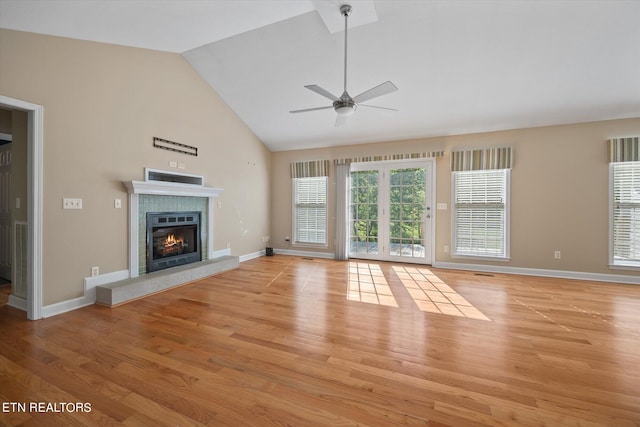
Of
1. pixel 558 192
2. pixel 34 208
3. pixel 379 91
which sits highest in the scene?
pixel 379 91

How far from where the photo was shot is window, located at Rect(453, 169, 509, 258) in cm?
469

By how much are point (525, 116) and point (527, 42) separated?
1582 mm

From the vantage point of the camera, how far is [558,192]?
171 inches

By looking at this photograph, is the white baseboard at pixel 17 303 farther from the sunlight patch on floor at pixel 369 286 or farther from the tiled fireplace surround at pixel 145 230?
the sunlight patch on floor at pixel 369 286

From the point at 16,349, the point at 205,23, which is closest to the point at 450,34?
the point at 205,23

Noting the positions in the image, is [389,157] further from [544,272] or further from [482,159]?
[544,272]

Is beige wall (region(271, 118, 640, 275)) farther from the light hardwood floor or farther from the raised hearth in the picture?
the raised hearth

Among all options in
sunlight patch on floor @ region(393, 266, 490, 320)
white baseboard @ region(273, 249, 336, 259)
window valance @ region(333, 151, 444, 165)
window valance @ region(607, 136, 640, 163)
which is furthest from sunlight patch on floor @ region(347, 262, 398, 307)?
window valance @ region(607, 136, 640, 163)

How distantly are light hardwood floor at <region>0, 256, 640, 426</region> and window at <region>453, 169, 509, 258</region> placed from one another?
4.73ft

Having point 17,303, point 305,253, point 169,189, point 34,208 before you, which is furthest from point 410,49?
point 17,303

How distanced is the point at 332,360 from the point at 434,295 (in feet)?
6.75

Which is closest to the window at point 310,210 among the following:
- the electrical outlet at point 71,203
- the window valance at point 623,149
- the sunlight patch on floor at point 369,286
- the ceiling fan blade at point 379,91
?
the sunlight patch on floor at point 369,286

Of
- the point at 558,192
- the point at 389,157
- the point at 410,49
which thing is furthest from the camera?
the point at 389,157

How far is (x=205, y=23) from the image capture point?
3.08m
